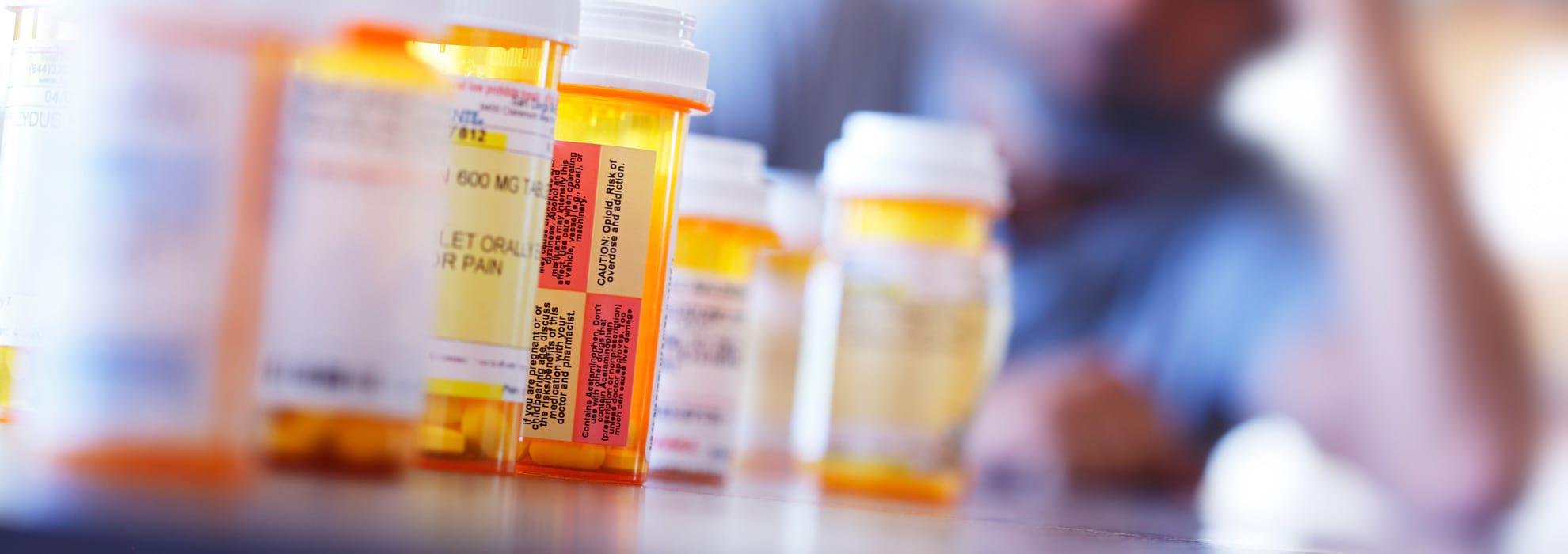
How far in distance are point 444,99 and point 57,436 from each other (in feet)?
0.34

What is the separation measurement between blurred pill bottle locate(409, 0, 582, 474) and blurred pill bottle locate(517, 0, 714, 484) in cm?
5

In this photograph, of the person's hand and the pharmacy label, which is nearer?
the pharmacy label

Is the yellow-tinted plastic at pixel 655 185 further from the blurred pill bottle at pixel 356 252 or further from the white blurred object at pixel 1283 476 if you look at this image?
the white blurred object at pixel 1283 476

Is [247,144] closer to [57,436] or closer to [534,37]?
[57,436]

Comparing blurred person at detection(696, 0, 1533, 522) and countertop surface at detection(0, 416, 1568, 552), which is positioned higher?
blurred person at detection(696, 0, 1533, 522)

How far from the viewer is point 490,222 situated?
1.25ft

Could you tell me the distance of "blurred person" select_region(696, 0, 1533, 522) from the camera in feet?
4.75

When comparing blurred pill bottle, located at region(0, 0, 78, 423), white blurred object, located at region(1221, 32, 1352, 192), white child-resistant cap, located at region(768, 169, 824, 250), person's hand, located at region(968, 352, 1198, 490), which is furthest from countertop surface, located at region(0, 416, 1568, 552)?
white blurred object, located at region(1221, 32, 1352, 192)

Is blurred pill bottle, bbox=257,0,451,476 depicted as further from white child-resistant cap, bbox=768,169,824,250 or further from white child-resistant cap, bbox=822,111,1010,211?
white child-resistant cap, bbox=768,169,824,250

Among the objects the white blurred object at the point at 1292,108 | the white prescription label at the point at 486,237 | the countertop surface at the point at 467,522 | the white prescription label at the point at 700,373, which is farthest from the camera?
the white blurred object at the point at 1292,108

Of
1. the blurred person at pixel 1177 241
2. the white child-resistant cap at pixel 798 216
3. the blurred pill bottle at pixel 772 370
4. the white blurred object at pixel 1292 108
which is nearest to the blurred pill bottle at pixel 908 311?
the blurred pill bottle at pixel 772 370

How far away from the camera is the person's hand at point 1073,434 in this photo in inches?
51.1

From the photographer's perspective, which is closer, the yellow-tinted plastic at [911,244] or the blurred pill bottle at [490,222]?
the blurred pill bottle at [490,222]

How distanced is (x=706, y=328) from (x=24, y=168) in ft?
1.01
